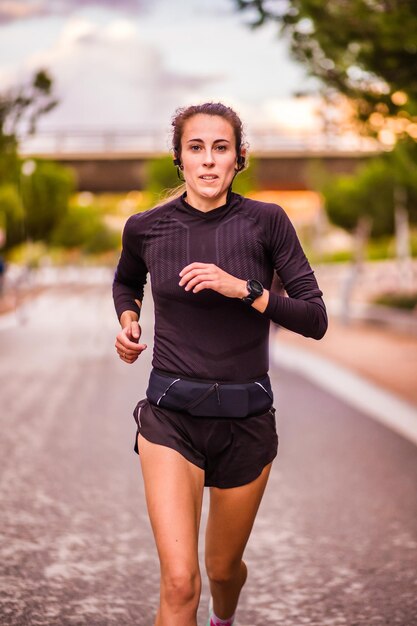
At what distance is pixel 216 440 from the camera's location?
11.8 feet

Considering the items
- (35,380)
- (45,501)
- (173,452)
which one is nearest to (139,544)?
(45,501)

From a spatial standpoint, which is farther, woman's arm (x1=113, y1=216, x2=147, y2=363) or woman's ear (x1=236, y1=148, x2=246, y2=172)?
woman's ear (x1=236, y1=148, x2=246, y2=172)

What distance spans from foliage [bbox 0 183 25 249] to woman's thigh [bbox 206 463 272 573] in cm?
5019

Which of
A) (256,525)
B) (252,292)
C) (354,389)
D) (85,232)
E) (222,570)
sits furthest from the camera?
(85,232)

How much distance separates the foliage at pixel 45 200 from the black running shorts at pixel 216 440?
231 feet

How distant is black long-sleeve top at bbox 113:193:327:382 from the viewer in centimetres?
356

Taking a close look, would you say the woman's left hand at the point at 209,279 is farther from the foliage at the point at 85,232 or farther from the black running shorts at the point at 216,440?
the foliage at the point at 85,232

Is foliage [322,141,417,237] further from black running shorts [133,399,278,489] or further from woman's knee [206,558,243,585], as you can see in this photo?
black running shorts [133,399,278,489]

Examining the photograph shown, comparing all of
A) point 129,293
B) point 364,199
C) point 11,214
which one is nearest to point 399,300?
point 129,293

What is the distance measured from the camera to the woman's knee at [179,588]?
329 cm

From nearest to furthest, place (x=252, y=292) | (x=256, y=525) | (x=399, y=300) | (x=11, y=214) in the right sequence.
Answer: (x=252, y=292)
(x=256, y=525)
(x=399, y=300)
(x=11, y=214)

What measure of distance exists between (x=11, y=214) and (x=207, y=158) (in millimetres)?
57518

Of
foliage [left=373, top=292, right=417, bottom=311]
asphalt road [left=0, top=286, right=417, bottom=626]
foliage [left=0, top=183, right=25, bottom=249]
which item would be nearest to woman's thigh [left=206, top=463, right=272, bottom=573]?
asphalt road [left=0, top=286, right=417, bottom=626]

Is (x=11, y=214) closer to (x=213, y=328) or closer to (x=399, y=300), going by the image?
(x=399, y=300)
